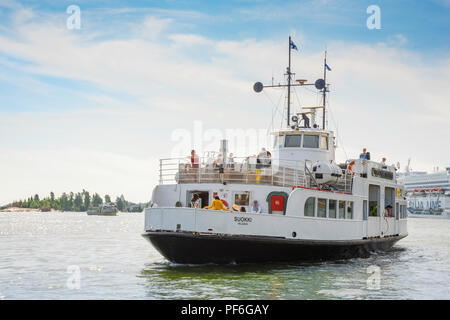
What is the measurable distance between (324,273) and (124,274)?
6640 millimetres

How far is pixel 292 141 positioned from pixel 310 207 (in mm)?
4633

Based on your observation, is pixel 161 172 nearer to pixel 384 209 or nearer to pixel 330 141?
pixel 330 141

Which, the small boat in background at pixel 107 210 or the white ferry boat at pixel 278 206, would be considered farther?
the small boat in background at pixel 107 210

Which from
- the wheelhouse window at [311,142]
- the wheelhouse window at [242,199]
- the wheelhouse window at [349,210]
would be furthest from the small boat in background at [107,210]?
the wheelhouse window at [242,199]

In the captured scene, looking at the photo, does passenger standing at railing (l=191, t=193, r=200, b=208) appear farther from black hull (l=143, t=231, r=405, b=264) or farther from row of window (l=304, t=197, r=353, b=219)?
row of window (l=304, t=197, r=353, b=219)

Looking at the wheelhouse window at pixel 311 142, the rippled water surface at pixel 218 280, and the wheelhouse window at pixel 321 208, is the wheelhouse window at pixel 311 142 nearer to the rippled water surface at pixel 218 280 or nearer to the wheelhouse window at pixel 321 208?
the wheelhouse window at pixel 321 208

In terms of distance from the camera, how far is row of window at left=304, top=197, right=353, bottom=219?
1947 cm

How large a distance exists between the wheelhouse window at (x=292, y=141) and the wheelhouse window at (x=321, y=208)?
12.7ft

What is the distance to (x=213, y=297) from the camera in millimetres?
13047

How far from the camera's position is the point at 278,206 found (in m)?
19.0

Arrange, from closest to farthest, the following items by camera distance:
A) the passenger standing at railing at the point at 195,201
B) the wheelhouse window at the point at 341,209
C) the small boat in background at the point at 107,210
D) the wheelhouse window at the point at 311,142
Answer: the passenger standing at railing at the point at 195,201 → the wheelhouse window at the point at 341,209 → the wheelhouse window at the point at 311,142 → the small boat in background at the point at 107,210

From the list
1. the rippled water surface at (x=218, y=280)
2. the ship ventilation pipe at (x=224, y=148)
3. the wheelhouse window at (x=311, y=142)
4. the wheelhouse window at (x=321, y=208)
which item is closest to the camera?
the rippled water surface at (x=218, y=280)

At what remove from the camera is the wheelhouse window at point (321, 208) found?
65.2 ft
